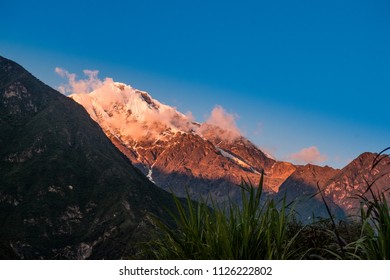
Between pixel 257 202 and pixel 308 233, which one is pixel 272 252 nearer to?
pixel 257 202

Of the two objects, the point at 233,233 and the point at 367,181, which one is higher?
the point at 367,181

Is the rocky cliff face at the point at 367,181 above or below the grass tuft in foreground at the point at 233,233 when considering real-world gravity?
above

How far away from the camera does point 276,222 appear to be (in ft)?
13.5

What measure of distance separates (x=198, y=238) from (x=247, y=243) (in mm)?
509

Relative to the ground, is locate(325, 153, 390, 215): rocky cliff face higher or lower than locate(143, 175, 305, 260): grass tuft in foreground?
higher

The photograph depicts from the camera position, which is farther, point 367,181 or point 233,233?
point 367,181
